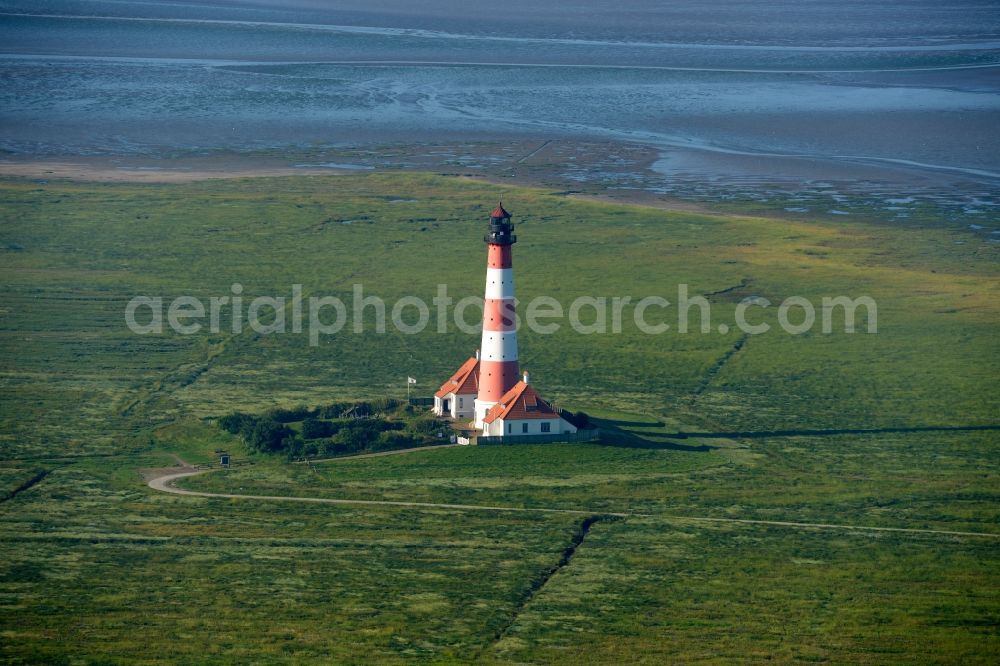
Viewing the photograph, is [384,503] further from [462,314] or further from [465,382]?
[462,314]

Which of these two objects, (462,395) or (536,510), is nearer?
(536,510)

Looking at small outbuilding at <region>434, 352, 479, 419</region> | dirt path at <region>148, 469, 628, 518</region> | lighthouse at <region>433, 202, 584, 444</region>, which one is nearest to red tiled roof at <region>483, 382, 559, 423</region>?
lighthouse at <region>433, 202, 584, 444</region>

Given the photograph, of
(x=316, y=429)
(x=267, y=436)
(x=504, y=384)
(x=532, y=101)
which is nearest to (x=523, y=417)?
(x=504, y=384)

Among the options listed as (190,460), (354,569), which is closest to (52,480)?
(190,460)

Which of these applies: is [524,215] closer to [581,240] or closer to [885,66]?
[581,240]

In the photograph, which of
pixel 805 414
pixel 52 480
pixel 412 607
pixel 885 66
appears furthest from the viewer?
pixel 885 66

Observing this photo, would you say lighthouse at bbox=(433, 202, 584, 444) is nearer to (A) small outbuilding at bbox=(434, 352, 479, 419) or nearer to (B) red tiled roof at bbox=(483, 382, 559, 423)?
(B) red tiled roof at bbox=(483, 382, 559, 423)
